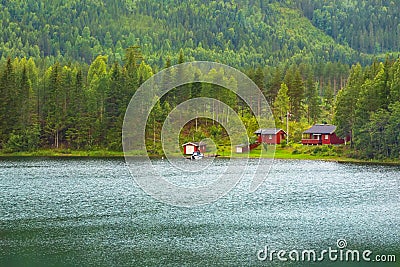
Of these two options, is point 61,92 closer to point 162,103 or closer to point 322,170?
point 162,103

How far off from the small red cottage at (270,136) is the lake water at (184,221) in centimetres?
3681

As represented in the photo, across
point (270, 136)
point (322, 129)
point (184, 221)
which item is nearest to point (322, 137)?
point (322, 129)

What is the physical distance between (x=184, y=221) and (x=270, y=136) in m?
63.1

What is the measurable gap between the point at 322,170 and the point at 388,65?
27.6m

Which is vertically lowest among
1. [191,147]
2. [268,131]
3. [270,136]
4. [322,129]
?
[191,147]

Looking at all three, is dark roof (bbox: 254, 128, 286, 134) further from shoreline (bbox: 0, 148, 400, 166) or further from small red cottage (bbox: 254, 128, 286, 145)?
shoreline (bbox: 0, 148, 400, 166)

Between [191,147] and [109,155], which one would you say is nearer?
[191,147]

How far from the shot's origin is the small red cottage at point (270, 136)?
347 feet

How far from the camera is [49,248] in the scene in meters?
36.7

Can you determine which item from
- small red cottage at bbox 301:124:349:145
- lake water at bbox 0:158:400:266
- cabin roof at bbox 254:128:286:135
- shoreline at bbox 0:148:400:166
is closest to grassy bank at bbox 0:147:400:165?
shoreline at bbox 0:148:400:166

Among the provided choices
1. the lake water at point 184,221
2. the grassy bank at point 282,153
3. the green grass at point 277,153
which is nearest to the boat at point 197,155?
the green grass at point 277,153

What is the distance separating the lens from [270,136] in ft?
349

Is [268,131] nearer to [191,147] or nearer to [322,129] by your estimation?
[322,129]

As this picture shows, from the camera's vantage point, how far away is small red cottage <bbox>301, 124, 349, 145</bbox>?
105 meters
